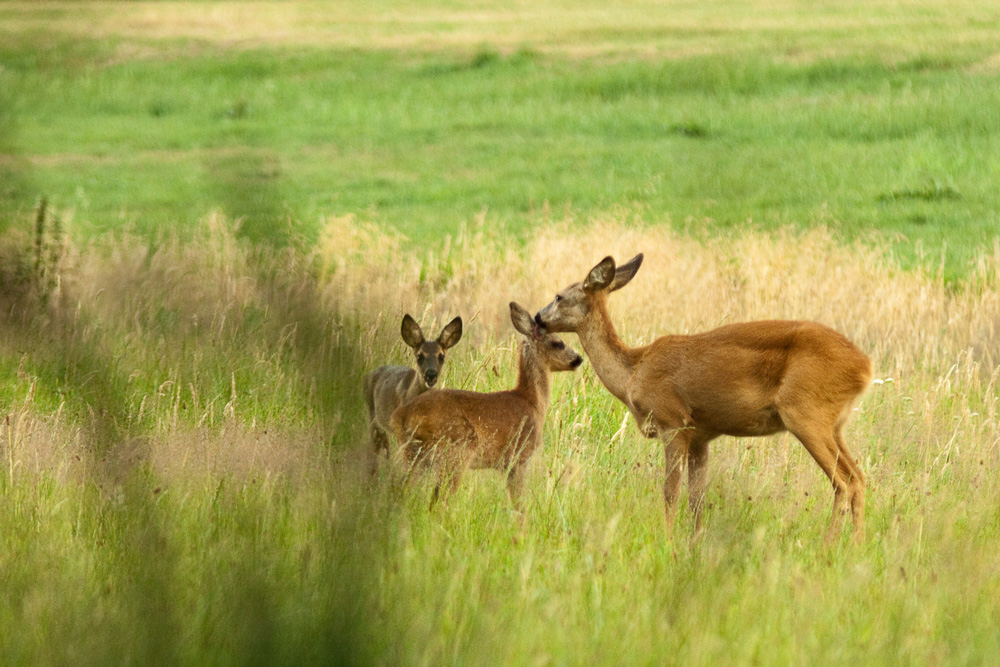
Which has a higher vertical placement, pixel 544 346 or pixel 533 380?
pixel 544 346

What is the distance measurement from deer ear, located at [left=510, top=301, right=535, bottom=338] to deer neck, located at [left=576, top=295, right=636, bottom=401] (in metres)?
0.26

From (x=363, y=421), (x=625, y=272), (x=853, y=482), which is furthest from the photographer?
(x=625, y=272)

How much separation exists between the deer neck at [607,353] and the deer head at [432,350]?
65cm

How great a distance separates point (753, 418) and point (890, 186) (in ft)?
41.8

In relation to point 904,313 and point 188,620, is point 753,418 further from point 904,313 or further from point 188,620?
point 904,313

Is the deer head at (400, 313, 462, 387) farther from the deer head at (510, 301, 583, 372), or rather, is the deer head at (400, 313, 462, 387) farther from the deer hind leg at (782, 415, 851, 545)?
the deer hind leg at (782, 415, 851, 545)

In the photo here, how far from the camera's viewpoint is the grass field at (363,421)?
1202 millimetres

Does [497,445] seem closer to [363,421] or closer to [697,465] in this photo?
[697,465]

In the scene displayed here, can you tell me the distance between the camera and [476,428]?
5.65 meters

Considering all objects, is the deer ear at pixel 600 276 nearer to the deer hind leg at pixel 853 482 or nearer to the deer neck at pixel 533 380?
the deer neck at pixel 533 380

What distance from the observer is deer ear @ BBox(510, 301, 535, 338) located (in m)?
6.38

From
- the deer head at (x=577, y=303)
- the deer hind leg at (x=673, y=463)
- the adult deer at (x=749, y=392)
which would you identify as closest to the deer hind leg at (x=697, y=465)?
the adult deer at (x=749, y=392)

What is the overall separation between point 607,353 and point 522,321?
1.56ft

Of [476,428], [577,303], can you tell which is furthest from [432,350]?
[577,303]
